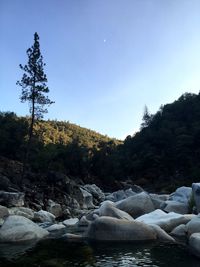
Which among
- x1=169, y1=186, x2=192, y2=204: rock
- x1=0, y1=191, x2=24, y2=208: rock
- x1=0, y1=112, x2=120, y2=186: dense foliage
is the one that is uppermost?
x1=0, y1=112, x2=120, y2=186: dense foliage

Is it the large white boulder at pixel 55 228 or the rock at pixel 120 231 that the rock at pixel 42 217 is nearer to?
the large white boulder at pixel 55 228

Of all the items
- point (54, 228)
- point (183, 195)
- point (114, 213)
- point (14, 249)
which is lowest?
point (14, 249)

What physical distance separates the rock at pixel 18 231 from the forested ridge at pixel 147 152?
47407mm

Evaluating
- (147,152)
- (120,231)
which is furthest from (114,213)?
(147,152)

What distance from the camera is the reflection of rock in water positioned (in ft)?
43.2

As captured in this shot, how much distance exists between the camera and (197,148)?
97.3 metres

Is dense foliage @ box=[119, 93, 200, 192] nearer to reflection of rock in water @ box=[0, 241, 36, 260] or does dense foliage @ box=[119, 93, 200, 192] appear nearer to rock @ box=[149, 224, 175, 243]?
rock @ box=[149, 224, 175, 243]

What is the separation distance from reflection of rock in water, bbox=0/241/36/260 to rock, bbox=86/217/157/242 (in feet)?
9.88

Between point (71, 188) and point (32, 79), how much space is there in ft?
48.5

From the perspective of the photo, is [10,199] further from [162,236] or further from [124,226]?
[162,236]

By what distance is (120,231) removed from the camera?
16.6 meters

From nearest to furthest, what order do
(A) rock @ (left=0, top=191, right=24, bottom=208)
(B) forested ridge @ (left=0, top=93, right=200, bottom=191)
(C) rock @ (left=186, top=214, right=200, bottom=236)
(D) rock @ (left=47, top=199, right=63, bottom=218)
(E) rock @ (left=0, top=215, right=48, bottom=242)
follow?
(E) rock @ (left=0, top=215, right=48, bottom=242), (C) rock @ (left=186, top=214, right=200, bottom=236), (A) rock @ (left=0, top=191, right=24, bottom=208), (D) rock @ (left=47, top=199, right=63, bottom=218), (B) forested ridge @ (left=0, top=93, right=200, bottom=191)

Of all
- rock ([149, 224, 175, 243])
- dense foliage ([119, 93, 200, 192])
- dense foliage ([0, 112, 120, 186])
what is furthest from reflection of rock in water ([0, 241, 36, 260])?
dense foliage ([119, 93, 200, 192])

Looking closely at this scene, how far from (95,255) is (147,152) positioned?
8908cm
